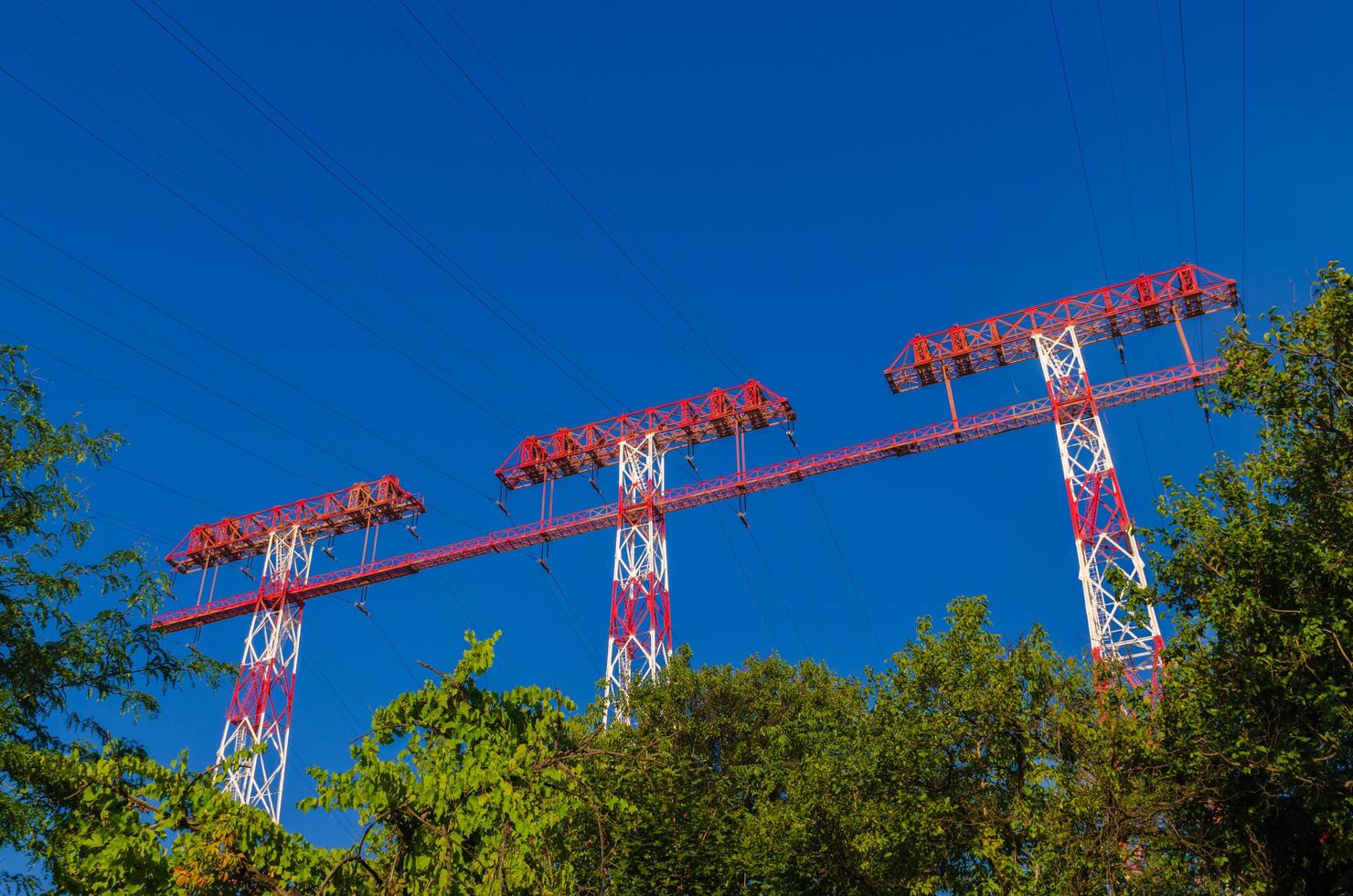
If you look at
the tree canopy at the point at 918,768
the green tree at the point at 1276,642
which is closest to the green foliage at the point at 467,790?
the tree canopy at the point at 918,768

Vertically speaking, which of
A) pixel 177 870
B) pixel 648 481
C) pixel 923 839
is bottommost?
pixel 177 870

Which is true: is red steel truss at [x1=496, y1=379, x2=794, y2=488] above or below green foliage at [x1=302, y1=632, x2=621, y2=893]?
above

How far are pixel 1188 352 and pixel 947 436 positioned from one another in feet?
30.9

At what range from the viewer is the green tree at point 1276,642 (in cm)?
1484

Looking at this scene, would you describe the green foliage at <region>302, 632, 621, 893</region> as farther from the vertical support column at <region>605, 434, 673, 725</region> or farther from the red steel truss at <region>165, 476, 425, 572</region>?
the red steel truss at <region>165, 476, 425, 572</region>

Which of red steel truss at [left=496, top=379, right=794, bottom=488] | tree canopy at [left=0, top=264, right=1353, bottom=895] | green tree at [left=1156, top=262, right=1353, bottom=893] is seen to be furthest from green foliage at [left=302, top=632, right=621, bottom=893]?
red steel truss at [left=496, top=379, right=794, bottom=488]

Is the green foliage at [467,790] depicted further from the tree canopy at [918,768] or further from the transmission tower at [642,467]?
the transmission tower at [642,467]

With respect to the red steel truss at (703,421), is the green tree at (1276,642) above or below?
below

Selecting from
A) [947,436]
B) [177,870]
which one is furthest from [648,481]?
[177,870]

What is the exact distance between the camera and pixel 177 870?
8.04 metres

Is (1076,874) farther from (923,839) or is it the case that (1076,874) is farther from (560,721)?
(560,721)

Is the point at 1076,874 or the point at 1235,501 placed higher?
the point at 1235,501

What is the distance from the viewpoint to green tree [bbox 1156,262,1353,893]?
584 inches

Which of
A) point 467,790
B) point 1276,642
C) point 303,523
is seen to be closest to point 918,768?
point 1276,642
